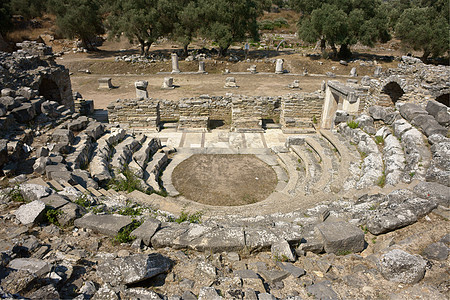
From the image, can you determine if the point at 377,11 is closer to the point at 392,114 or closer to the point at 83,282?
the point at 392,114

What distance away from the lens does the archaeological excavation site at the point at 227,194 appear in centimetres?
405

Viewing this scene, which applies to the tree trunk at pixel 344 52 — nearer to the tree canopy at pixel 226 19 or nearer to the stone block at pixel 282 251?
the tree canopy at pixel 226 19

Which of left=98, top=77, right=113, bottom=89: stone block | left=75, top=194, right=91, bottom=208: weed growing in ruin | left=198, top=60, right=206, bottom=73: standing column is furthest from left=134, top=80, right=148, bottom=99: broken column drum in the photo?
left=75, top=194, right=91, bottom=208: weed growing in ruin

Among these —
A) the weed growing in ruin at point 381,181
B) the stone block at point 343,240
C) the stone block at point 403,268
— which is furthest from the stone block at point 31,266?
the weed growing in ruin at point 381,181

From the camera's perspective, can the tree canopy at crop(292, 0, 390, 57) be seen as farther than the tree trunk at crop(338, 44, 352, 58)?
No

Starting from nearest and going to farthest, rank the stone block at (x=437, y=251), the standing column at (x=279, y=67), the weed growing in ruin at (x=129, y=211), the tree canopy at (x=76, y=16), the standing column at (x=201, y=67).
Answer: the stone block at (x=437, y=251) → the weed growing in ruin at (x=129, y=211) → the standing column at (x=201, y=67) → the standing column at (x=279, y=67) → the tree canopy at (x=76, y=16)

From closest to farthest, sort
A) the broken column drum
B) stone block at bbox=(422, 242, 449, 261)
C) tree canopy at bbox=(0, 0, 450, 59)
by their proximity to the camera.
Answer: stone block at bbox=(422, 242, 449, 261) → the broken column drum → tree canopy at bbox=(0, 0, 450, 59)

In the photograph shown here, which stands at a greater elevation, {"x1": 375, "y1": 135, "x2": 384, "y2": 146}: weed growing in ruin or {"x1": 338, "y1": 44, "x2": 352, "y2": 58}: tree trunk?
{"x1": 338, "y1": 44, "x2": 352, "y2": 58}: tree trunk

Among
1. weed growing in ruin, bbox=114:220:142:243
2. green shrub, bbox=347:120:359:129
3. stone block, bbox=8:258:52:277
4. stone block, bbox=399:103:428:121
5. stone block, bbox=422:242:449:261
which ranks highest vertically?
stone block, bbox=399:103:428:121

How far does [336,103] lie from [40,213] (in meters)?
13.1

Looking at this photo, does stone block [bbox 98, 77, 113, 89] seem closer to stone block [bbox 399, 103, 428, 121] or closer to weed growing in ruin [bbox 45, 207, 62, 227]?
weed growing in ruin [bbox 45, 207, 62, 227]

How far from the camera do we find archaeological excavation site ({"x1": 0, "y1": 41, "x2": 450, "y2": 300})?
4.05m

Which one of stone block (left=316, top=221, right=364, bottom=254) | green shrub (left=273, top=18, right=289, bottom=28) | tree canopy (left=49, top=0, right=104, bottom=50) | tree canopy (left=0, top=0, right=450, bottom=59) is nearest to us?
stone block (left=316, top=221, right=364, bottom=254)

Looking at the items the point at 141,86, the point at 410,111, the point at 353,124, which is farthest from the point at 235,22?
the point at 410,111
